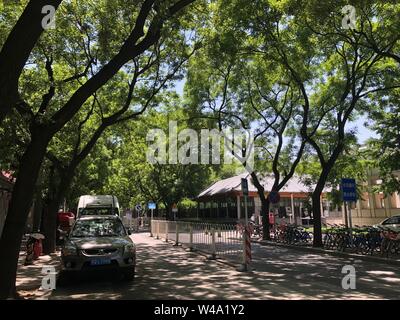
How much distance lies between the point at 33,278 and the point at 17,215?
3652 mm

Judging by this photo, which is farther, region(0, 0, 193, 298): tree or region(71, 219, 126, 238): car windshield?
region(71, 219, 126, 238): car windshield

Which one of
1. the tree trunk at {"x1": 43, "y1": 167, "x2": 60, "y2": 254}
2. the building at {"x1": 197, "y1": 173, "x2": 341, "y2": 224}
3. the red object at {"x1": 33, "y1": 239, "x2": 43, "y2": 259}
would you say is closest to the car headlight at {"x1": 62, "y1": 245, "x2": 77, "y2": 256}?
the red object at {"x1": 33, "y1": 239, "x2": 43, "y2": 259}

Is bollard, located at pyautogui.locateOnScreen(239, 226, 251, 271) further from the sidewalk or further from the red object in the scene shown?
the red object

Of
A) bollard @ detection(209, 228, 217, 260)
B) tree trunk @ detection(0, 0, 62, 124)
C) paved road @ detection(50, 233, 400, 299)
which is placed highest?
tree trunk @ detection(0, 0, 62, 124)

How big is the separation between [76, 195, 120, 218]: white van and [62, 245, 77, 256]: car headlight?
11130 millimetres

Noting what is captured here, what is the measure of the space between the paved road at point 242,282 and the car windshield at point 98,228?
118cm

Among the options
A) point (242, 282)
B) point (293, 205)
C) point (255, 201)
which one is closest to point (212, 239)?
point (242, 282)

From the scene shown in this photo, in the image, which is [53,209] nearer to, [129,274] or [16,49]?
[129,274]

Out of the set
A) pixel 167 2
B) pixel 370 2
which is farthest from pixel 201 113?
pixel 167 2

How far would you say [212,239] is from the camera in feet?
55.3

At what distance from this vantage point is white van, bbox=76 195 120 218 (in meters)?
22.0

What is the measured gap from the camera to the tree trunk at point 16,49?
22.8ft

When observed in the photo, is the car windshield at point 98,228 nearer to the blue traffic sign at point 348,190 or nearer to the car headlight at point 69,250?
the car headlight at point 69,250
